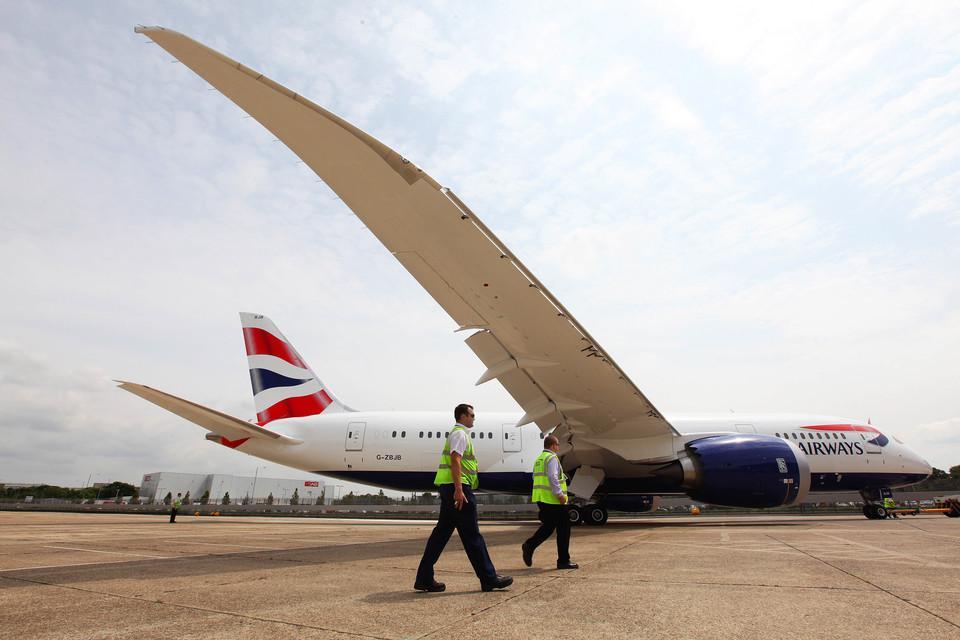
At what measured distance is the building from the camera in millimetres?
57041

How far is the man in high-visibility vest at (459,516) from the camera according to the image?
12.6 feet

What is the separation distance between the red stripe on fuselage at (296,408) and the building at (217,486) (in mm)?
42665

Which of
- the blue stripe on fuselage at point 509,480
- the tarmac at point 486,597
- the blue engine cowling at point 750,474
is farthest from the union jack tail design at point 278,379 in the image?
the blue engine cowling at point 750,474

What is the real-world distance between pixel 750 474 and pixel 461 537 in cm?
1002

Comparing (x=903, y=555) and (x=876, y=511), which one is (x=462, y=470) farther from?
(x=876, y=511)

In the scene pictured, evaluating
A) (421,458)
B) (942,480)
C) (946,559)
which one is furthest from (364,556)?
(942,480)

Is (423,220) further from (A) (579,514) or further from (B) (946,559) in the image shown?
(A) (579,514)

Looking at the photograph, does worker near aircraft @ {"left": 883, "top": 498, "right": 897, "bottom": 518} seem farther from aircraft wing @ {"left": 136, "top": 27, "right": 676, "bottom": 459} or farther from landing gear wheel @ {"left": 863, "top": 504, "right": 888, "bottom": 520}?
aircraft wing @ {"left": 136, "top": 27, "right": 676, "bottom": 459}

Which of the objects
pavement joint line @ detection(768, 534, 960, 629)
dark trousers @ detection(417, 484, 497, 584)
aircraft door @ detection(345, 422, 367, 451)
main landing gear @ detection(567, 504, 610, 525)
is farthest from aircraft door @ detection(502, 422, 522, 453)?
dark trousers @ detection(417, 484, 497, 584)

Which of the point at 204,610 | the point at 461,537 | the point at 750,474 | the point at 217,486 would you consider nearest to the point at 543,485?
the point at 461,537

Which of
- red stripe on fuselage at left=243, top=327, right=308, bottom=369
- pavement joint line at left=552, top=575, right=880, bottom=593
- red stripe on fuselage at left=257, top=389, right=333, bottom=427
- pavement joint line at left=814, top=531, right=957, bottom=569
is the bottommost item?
pavement joint line at left=814, top=531, right=957, bottom=569

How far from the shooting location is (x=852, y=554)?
611 cm

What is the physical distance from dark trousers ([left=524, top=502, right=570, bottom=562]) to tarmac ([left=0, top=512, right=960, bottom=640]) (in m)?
0.26

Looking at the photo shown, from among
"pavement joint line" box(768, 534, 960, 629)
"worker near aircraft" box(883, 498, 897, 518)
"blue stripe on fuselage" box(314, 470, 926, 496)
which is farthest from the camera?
"worker near aircraft" box(883, 498, 897, 518)
